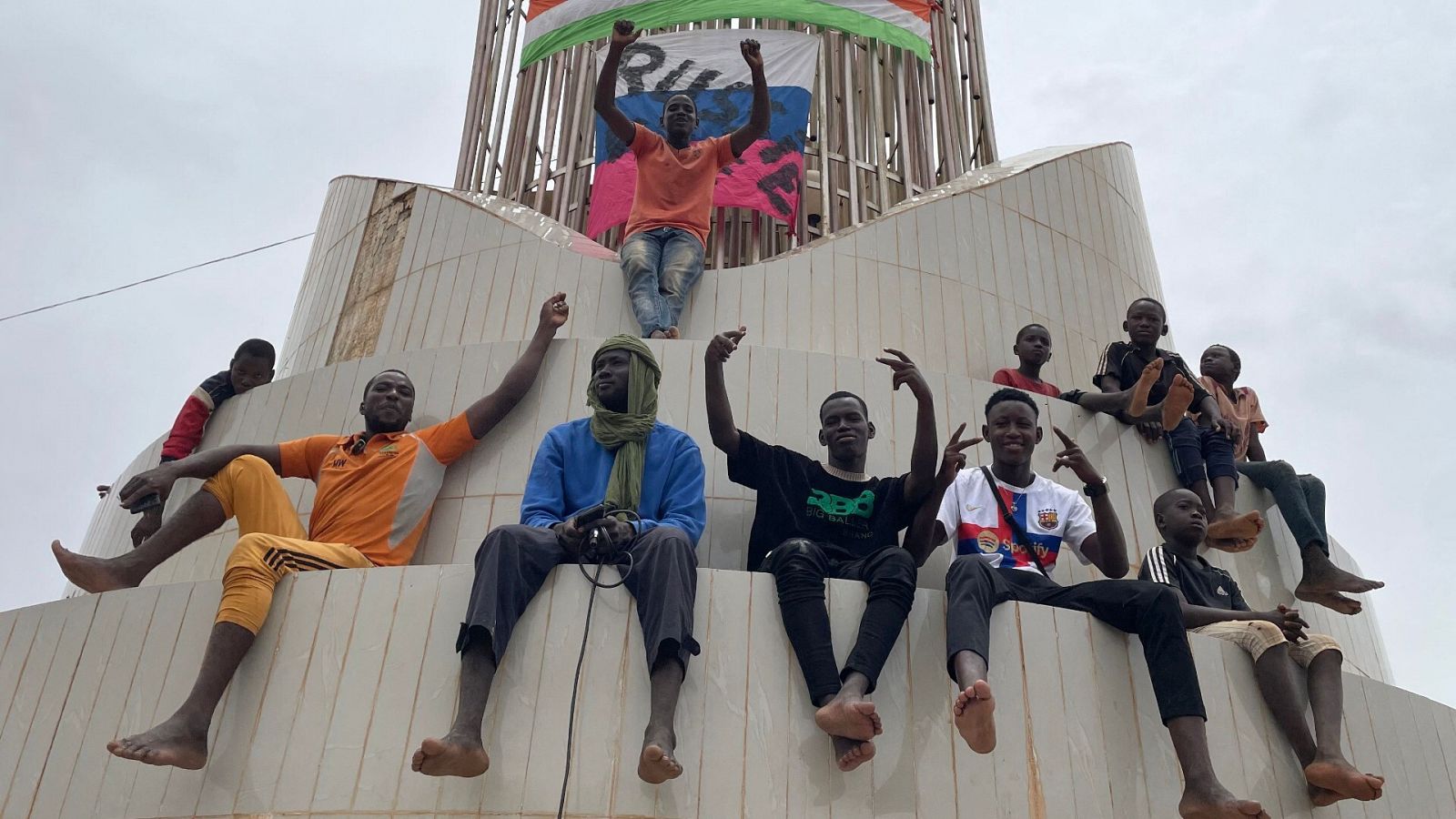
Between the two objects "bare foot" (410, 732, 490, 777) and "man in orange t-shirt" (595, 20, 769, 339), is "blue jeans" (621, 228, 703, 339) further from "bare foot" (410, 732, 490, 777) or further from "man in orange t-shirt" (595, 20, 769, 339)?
"bare foot" (410, 732, 490, 777)

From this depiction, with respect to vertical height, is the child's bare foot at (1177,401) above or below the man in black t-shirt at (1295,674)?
above

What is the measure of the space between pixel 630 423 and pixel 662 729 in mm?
1456

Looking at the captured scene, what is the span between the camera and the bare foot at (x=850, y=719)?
4.01m

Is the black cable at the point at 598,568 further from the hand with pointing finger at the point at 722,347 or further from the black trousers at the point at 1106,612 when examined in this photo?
the black trousers at the point at 1106,612

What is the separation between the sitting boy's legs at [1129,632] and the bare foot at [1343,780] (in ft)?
1.89

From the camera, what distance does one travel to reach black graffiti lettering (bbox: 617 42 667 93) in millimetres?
8742

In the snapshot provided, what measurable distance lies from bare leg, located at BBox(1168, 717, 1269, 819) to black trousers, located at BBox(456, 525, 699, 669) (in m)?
1.59

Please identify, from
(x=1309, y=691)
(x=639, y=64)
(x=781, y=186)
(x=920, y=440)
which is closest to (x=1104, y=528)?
(x=920, y=440)

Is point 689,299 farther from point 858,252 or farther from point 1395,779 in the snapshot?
point 1395,779

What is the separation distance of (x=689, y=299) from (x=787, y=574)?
258 cm

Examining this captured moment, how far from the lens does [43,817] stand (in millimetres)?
4629

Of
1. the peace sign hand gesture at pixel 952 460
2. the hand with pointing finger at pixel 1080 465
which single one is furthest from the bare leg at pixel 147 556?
the hand with pointing finger at pixel 1080 465

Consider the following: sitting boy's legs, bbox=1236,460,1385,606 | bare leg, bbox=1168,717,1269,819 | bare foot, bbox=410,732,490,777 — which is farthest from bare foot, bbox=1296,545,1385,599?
bare foot, bbox=410,732,490,777

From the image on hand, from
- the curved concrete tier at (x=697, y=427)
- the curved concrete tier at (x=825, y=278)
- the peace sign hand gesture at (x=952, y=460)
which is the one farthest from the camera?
the curved concrete tier at (x=825, y=278)
